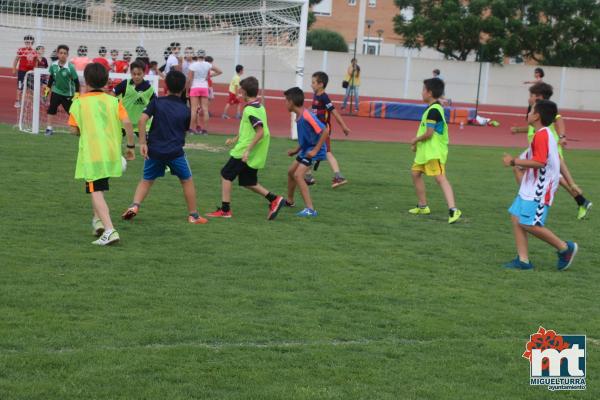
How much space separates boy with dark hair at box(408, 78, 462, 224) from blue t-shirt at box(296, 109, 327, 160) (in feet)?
3.66

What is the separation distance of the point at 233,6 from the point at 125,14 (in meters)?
2.69

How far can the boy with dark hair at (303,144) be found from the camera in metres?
10.8

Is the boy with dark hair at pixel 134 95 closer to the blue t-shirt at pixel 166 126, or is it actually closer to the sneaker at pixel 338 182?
the sneaker at pixel 338 182

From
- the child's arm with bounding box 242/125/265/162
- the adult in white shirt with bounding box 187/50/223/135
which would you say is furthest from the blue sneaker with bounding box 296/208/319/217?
the adult in white shirt with bounding box 187/50/223/135

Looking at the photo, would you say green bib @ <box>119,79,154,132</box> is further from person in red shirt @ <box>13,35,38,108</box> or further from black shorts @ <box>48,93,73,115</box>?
person in red shirt @ <box>13,35,38,108</box>

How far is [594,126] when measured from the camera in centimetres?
3406

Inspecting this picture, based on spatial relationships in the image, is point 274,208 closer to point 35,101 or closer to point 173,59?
point 35,101

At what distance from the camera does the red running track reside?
2300 centimetres

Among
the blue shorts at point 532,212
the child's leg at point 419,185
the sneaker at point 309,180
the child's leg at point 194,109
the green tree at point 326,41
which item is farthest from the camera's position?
the green tree at point 326,41

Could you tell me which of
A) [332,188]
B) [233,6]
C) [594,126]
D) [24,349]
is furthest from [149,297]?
[594,126]

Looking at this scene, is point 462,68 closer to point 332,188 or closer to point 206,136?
point 206,136

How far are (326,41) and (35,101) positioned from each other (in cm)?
3734

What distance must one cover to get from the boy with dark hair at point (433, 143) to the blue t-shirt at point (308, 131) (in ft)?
3.66

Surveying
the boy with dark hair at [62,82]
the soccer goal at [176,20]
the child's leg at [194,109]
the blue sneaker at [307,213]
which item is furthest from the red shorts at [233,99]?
the blue sneaker at [307,213]
